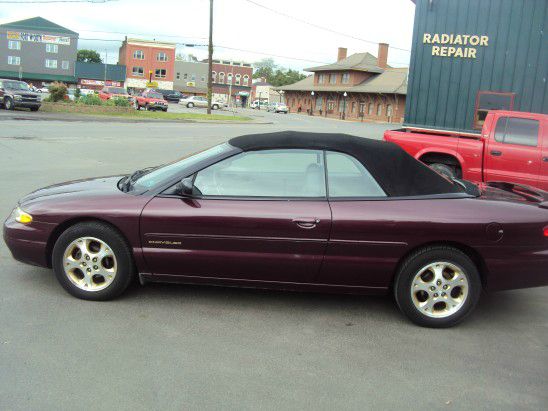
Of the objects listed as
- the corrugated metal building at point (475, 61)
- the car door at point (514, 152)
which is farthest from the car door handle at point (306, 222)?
the corrugated metal building at point (475, 61)

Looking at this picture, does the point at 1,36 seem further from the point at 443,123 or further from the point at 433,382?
the point at 433,382

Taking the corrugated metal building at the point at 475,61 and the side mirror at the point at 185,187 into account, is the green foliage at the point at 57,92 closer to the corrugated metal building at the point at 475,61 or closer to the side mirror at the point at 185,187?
the corrugated metal building at the point at 475,61

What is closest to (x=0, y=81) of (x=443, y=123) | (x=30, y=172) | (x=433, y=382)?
(x=30, y=172)

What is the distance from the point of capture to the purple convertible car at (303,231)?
13.8 feet

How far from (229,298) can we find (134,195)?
3.91 ft

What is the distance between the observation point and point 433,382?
3.46m

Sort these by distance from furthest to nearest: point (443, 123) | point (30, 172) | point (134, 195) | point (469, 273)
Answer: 1. point (443, 123)
2. point (30, 172)
3. point (134, 195)
4. point (469, 273)

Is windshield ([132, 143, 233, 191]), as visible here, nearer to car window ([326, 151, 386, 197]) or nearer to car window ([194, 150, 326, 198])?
car window ([194, 150, 326, 198])

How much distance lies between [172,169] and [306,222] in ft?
4.44

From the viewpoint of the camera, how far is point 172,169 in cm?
478

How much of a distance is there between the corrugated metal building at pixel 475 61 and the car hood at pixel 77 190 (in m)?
8.57

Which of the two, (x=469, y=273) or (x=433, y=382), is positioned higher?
(x=469, y=273)

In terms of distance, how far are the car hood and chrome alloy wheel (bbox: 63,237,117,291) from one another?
0.45m

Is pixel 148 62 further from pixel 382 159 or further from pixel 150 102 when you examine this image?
pixel 382 159
